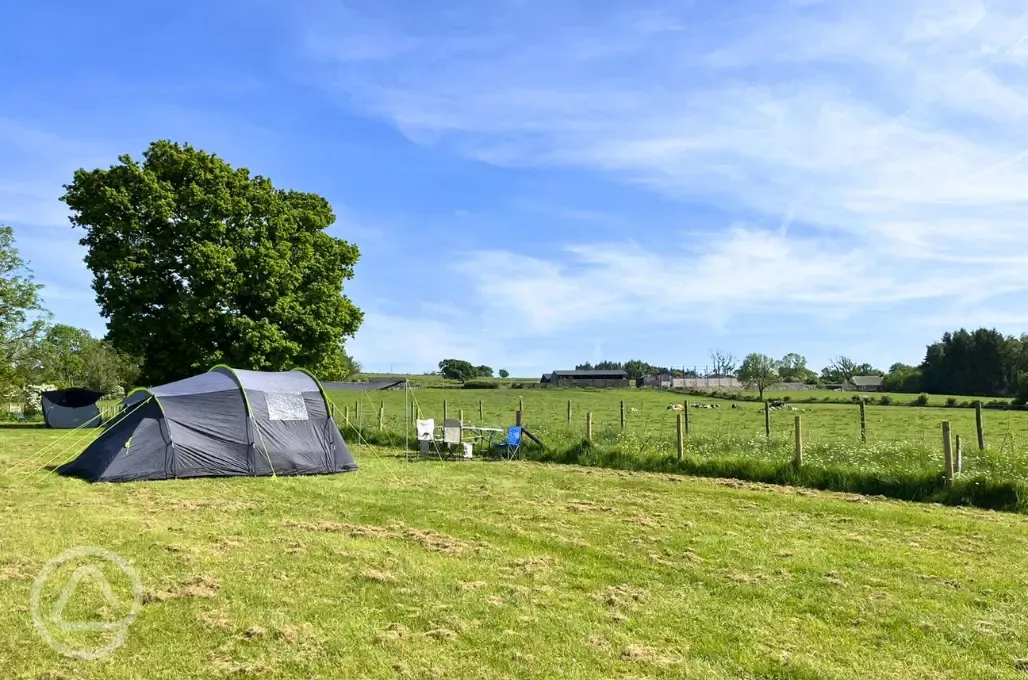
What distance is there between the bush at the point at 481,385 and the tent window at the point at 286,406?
67692mm

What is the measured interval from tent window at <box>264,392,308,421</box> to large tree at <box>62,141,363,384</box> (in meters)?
10.2

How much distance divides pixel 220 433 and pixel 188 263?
1217cm

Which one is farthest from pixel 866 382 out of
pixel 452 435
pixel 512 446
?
pixel 452 435

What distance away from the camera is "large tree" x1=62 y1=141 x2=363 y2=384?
23.5 m

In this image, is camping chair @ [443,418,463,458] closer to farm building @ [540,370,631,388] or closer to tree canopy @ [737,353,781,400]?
tree canopy @ [737,353,781,400]

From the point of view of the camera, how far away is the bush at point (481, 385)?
8269 cm

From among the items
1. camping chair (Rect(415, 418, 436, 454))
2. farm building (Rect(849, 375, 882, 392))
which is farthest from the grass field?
farm building (Rect(849, 375, 882, 392))

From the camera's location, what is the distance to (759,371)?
7981 cm

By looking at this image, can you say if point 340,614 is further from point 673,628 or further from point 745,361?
point 745,361

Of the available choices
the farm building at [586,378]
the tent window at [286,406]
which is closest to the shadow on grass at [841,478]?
the tent window at [286,406]

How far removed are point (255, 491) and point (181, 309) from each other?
Result: 14.1m

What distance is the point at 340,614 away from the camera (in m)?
5.22

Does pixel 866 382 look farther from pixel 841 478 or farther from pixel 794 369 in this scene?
pixel 841 478

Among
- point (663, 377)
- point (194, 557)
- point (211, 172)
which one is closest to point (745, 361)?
point (663, 377)
